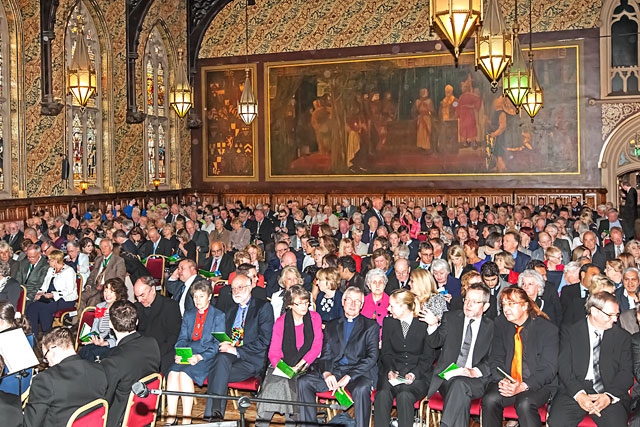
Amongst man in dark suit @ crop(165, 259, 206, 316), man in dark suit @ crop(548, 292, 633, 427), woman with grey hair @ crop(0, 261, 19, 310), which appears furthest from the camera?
woman with grey hair @ crop(0, 261, 19, 310)

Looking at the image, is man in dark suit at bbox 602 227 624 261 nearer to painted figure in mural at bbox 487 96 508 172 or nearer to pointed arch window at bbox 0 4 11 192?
painted figure in mural at bbox 487 96 508 172

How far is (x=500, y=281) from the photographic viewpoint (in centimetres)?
775

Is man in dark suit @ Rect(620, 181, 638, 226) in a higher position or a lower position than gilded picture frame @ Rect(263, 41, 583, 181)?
lower

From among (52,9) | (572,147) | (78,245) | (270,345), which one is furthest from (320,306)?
(572,147)

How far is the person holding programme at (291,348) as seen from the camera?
6254 millimetres

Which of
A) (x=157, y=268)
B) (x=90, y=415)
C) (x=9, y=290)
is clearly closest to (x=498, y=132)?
(x=157, y=268)

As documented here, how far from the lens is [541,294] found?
7.04 metres

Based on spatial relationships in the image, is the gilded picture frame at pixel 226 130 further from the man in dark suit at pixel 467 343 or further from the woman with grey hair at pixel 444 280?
the man in dark suit at pixel 467 343

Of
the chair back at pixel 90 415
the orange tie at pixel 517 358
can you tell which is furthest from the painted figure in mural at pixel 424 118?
the chair back at pixel 90 415

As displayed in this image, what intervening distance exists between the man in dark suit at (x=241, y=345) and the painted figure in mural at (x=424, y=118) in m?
16.4

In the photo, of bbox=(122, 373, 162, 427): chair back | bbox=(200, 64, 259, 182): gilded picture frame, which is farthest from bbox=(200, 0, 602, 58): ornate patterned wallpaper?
bbox=(122, 373, 162, 427): chair back

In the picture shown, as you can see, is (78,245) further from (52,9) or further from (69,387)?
(52,9)

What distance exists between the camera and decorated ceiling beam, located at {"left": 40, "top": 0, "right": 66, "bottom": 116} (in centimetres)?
1795

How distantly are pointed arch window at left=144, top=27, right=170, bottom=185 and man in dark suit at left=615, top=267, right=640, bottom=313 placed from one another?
18342 millimetres
